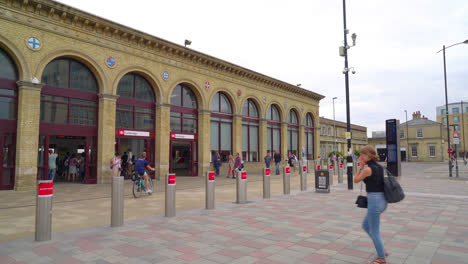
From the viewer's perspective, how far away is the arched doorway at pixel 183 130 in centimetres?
2056

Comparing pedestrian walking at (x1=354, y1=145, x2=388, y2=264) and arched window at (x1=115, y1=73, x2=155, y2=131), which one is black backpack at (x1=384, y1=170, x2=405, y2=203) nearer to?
pedestrian walking at (x1=354, y1=145, x2=388, y2=264)

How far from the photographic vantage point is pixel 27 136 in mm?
13359

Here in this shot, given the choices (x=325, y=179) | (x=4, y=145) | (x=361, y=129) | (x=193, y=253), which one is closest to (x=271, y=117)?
(x=325, y=179)

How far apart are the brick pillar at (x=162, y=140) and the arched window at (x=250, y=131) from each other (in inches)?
334

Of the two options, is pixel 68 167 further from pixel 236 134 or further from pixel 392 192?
pixel 392 192

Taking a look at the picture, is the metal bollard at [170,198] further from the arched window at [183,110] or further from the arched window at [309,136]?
the arched window at [309,136]

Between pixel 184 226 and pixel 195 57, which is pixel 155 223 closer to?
pixel 184 226

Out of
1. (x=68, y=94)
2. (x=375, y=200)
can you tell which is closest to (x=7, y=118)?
(x=68, y=94)

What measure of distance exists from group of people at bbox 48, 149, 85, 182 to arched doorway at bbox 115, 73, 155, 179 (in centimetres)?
238

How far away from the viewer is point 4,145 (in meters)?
13.2

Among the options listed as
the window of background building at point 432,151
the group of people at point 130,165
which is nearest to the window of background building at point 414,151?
the window of background building at point 432,151

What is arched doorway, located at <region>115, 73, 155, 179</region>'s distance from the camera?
57.8ft

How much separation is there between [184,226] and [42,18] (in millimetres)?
13004

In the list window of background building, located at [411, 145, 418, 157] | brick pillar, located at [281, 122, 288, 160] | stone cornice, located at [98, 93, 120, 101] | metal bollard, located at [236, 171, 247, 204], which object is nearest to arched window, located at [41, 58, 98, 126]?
stone cornice, located at [98, 93, 120, 101]
